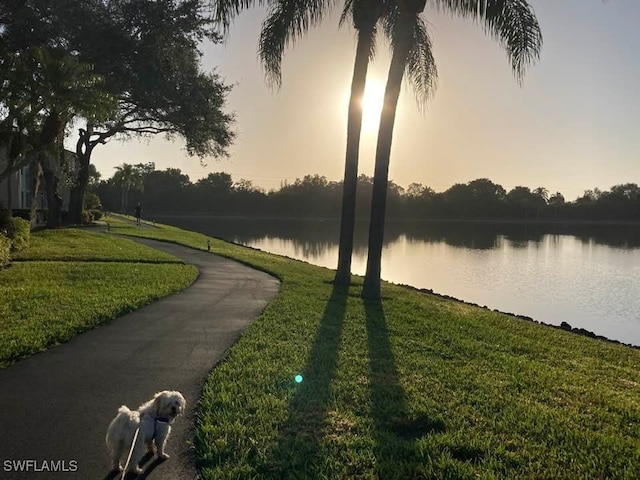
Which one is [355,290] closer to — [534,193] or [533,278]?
[533,278]

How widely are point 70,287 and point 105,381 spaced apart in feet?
19.0

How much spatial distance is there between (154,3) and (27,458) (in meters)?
21.9

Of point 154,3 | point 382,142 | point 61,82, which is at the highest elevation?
point 154,3

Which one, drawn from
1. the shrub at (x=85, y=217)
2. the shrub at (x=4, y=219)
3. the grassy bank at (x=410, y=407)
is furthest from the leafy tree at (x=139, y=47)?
the grassy bank at (x=410, y=407)

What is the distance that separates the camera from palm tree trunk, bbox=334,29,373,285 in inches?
511

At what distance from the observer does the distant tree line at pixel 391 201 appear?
10731 centimetres

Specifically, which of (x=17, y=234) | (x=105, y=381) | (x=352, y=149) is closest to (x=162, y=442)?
(x=105, y=381)

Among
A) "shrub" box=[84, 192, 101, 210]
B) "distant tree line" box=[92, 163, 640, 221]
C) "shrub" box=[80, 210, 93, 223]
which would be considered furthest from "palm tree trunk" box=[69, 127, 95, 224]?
"distant tree line" box=[92, 163, 640, 221]

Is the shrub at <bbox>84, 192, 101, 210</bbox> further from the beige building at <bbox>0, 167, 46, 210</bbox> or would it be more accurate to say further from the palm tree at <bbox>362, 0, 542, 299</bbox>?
the palm tree at <bbox>362, 0, 542, 299</bbox>

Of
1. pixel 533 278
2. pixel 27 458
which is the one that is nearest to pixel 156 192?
pixel 533 278

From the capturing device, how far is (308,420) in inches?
177

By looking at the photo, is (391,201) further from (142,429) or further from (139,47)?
(142,429)

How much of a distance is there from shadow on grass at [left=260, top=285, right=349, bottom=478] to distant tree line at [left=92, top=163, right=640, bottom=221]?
318 feet

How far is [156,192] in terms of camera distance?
110 m
